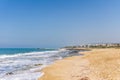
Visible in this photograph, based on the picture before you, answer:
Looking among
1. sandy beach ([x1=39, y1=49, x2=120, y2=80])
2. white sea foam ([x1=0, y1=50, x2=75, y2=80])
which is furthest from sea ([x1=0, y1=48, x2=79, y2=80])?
sandy beach ([x1=39, y1=49, x2=120, y2=80])

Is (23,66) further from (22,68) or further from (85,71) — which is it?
(85,71)

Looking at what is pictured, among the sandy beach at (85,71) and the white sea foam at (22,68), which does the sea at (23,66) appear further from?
the sandy beach at (85,71)

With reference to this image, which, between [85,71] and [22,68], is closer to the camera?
[85,71]

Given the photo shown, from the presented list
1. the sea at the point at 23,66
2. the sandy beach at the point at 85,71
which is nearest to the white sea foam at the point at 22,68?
the sea at the point at 23,66

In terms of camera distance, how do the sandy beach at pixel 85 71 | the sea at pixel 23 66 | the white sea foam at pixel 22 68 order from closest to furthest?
the sandy beach at pixel 85 71, the white sea foam at pixel 22 68, the sea at pixel 23 66

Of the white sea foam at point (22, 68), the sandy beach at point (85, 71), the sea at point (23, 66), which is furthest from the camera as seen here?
the sea at point (23, 66)

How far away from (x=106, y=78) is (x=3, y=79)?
595cm

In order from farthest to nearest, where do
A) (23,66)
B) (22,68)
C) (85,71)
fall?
(23,66) → (22,68) → (85,71)

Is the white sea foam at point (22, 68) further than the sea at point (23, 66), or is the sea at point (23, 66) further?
the sea at point (23, 66)

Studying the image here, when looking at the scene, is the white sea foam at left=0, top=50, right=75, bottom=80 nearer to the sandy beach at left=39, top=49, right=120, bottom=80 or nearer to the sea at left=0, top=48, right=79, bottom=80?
the sea at left=0, top=48, right=79, bottom=80

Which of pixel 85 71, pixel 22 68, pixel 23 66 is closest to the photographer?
pixel 85 71

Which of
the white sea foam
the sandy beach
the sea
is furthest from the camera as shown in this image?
the sea

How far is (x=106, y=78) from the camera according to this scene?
38.6 feet

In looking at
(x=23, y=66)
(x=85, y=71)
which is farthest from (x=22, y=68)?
(x=85, y=71)
